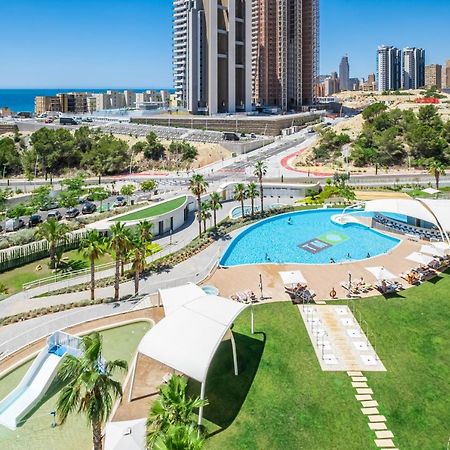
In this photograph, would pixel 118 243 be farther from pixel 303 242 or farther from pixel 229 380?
pixel 303 242

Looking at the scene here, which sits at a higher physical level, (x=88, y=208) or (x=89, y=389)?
(x=88, y=208)

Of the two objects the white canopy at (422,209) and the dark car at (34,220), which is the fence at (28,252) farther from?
the white canopy at (422,209)

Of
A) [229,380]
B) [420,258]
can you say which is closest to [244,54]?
[420,258]

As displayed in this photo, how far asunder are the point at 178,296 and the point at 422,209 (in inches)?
918

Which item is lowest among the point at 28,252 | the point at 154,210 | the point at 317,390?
the point at 317,390

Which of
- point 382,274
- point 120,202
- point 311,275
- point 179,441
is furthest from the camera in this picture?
point 120,202

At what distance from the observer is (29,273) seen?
36719 millimetres

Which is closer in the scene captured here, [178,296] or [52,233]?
[178,296]

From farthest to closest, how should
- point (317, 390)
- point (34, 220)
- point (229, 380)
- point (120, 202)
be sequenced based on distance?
1. point (120, 202)
2. point (34, 220)
3. point (229, 380)
4. point (317, 390)

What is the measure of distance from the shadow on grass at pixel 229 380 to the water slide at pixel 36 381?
257 inches

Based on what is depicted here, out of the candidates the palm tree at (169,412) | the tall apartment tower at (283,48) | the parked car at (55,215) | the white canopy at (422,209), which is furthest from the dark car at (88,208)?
the tall apartment tower at (283,48)

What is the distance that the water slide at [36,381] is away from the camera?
18.7 m

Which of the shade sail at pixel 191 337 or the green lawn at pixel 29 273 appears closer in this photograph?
the shade sail at pixel 191 337

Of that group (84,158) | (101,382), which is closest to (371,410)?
(101,382)
